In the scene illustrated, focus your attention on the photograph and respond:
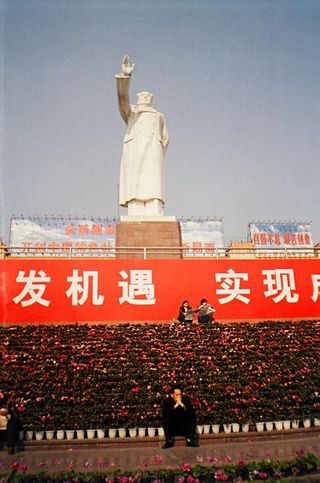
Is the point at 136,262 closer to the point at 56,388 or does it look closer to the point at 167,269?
the point at 167,269

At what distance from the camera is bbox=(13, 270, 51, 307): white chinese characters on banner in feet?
26.5

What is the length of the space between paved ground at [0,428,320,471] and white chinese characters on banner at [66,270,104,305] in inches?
134

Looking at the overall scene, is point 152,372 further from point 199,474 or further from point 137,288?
point 199,474

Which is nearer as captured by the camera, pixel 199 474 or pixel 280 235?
pixel 199 474

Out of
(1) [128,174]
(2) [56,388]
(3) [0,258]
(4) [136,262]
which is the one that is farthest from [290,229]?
(2) [56,388]

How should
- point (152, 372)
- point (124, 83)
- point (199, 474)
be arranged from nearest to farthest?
1. point (199, 474)
2. point (152, 372)
3. point (124, 83)

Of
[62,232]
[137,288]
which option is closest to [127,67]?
[137,288]

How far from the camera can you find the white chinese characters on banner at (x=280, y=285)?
8695 millimetres

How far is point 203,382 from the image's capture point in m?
6.16

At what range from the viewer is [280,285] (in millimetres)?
8773

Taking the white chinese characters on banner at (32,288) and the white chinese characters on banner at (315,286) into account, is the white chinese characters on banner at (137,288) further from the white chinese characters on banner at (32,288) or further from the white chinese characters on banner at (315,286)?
the white chinese characters on banner at (315,286)

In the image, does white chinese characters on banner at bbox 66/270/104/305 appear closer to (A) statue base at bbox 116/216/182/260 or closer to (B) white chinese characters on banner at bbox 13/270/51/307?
(B) white chinese characters on banner at bbox 13/270/51/307

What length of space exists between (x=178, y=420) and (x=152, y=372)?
4.28 feet

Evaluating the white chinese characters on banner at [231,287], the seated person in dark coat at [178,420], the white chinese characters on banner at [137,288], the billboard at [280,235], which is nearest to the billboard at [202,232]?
the billboard at [280,235]
